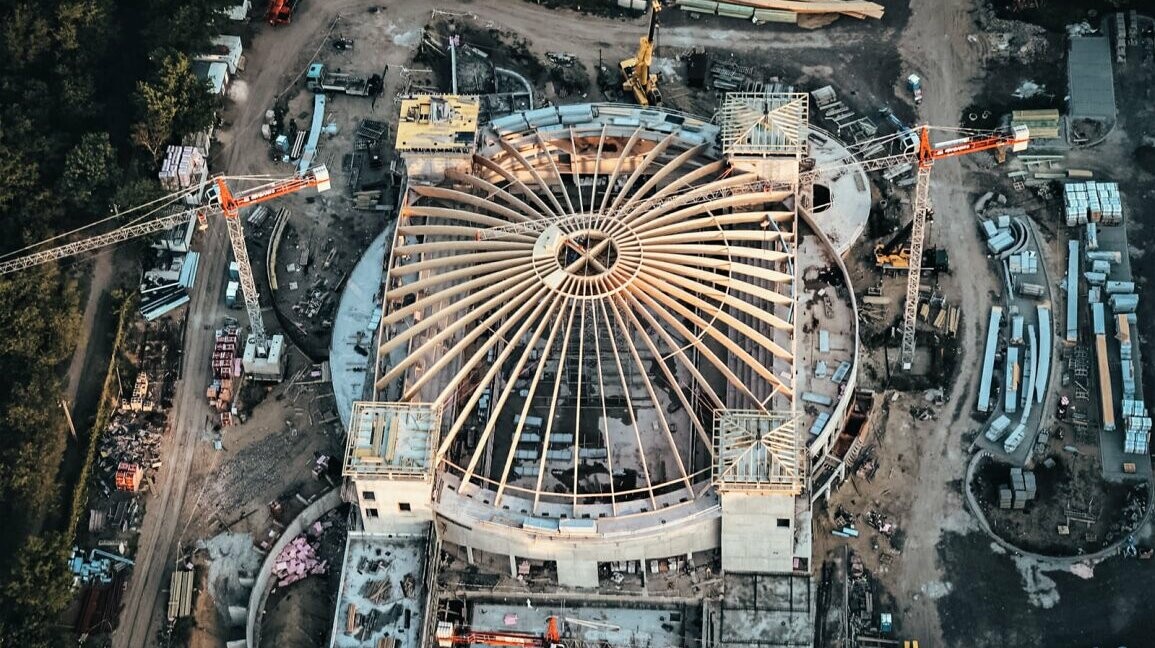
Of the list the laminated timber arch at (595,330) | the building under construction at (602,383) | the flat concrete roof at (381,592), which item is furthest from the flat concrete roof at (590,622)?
the laminated timber arch at (595,330)

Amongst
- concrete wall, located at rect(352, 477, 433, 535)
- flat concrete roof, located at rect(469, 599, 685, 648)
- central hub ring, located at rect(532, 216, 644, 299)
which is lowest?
flat concrete roof, located at rect(469, 599, 685, 648)

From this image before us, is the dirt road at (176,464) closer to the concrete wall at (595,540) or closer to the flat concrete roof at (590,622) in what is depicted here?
the concrete wall at (595,540)

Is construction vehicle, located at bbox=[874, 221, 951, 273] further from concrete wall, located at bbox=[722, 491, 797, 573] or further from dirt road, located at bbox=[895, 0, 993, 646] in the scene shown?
concrete wall, located at bbox=[722, 491, 797, 573]

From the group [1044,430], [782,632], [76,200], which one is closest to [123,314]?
[76,200]

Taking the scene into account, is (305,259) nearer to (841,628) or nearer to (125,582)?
(125,582)

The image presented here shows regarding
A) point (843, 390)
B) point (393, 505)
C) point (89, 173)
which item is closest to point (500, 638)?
point (393, 505)

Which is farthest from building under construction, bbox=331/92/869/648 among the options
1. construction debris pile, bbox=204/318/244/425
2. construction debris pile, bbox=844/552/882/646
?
construction debris pile, bbox=204/318/244/425
